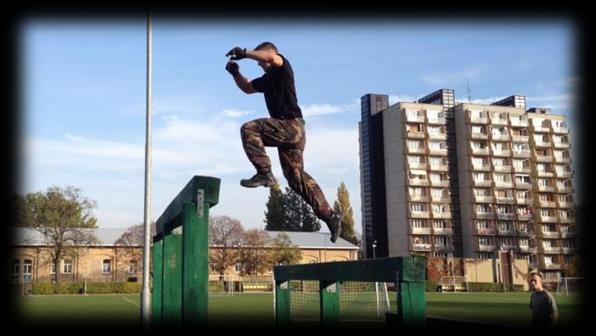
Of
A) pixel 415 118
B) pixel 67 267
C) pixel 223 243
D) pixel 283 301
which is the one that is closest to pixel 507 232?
pixel 415 118

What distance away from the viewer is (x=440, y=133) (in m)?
97.7

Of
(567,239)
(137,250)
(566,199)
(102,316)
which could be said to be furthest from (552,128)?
(102,316)

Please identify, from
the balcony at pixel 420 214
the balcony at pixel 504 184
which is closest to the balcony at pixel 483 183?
the balcony at pixel 504 184

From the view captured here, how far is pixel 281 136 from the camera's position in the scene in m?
7.12

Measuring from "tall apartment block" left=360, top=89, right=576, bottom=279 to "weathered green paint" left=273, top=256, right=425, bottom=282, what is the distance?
8586cm

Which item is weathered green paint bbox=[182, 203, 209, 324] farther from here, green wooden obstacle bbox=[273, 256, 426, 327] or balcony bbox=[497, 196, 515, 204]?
balcony bbox=[497, 196, 515, 204]

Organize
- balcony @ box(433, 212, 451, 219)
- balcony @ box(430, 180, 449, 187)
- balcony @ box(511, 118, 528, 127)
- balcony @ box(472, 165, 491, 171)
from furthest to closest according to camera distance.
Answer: balcony @ box(511, 118, 528, 127)
balcony @ box(472, 165, 491, 171)
balcony @ box(430, 180, 449, 187)
balcony @ box(433, 212, 451, 219)

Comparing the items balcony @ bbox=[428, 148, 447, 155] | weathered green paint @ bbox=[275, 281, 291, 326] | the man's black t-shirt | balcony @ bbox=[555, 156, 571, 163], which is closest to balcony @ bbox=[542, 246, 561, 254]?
balcony @ bbox=[555, 156, 571, 163]

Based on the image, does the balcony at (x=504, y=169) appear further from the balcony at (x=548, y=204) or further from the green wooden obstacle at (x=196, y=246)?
the green wooden obstacle at (x=196, y=246)

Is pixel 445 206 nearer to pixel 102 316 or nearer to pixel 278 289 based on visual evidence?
pixel 102 316

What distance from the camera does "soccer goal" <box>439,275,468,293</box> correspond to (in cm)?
7444

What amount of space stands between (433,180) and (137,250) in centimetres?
4735

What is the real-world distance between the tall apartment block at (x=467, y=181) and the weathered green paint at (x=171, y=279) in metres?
86.6

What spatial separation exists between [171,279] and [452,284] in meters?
76.2
